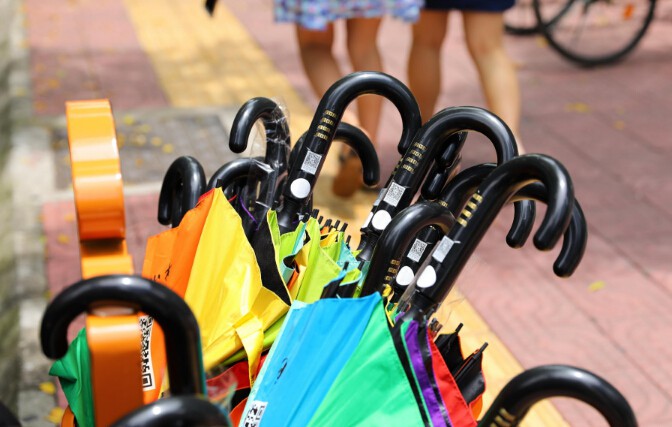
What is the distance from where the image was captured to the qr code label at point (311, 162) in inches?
65.6

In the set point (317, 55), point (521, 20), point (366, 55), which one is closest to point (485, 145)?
point (366, 55)

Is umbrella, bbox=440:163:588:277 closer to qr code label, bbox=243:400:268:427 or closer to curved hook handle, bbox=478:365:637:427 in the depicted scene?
curved hook handle, bbox=478:365:637:427

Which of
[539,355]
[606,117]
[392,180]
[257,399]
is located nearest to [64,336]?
[257,399]

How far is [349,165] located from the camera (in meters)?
3.96

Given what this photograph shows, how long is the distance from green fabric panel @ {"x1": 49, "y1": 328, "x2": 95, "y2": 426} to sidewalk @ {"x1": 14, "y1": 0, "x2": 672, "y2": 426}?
649 mm

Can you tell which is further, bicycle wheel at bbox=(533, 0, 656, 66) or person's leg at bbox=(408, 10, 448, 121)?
bicycle wheel at bbox=(533, 0, 656, 66)

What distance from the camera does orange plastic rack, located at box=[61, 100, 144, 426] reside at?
3.89 feet

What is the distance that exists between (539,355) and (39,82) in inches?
157

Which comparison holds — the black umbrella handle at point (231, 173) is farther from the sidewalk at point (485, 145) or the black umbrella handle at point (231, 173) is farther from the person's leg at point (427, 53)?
the person's leg at point (427, 53)

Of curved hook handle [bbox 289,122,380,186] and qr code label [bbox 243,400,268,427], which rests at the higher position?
curved hook handle [bbox 289,122,380,186]

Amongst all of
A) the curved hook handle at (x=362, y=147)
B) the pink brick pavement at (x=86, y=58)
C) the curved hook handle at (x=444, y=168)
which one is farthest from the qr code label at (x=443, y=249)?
the pink brick pavement at (x=86, y=58)

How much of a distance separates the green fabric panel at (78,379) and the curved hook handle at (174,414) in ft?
1.47

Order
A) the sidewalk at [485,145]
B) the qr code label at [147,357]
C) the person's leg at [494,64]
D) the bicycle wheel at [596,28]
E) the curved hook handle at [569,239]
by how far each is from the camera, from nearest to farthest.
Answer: the curved hook handle at [569,239] < the qr code label at [147,357] < the sidewalk at [485,145] < the person's leg at [494,64] < the bicycle wheel at [596,28]

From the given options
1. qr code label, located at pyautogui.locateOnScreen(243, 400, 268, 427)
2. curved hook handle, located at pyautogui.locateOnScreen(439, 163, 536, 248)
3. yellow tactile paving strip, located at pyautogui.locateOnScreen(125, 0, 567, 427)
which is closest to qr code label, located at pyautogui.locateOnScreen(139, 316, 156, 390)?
qr code label, located at pyautogui.locateOnScreen(243, 400, 268, 427)
